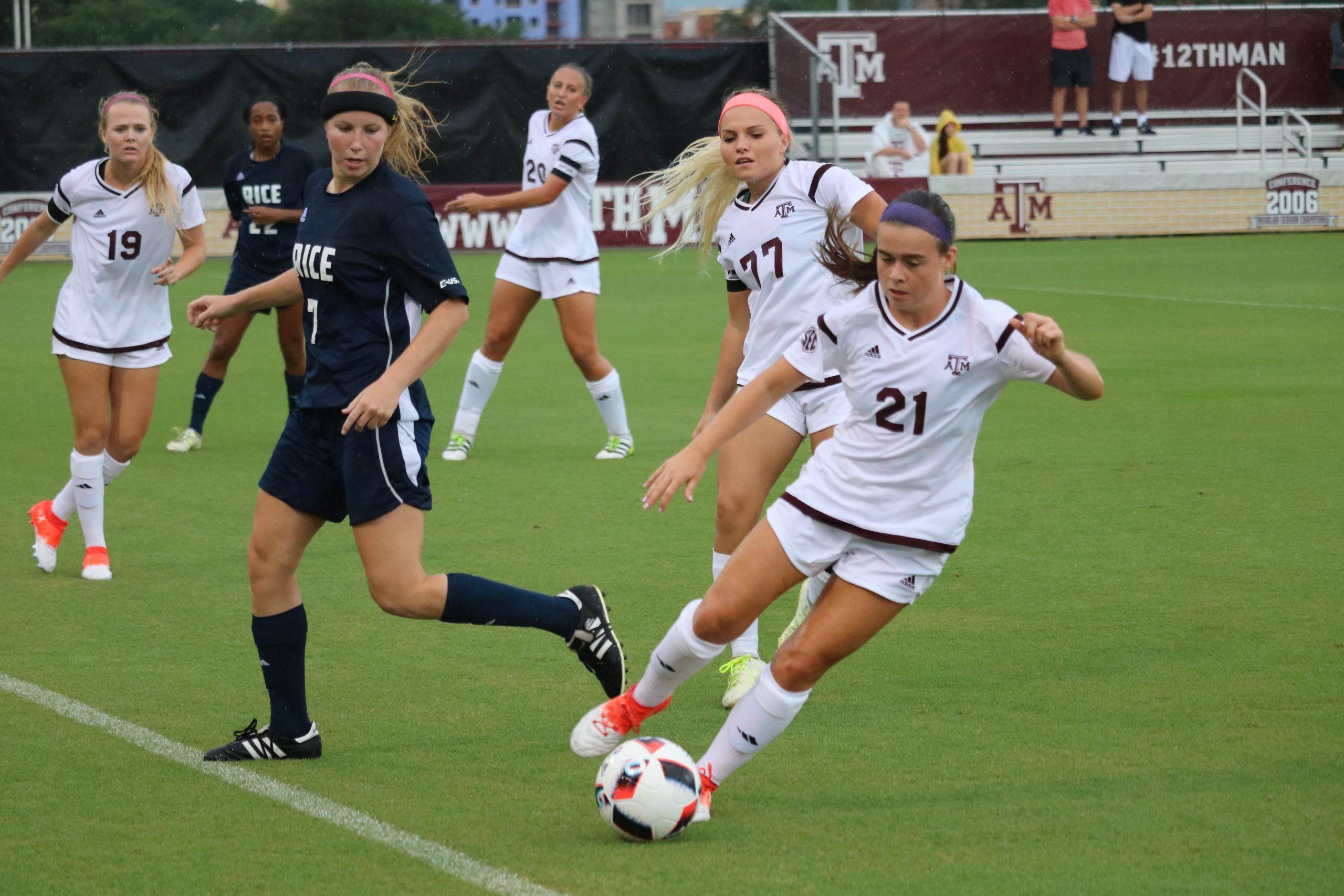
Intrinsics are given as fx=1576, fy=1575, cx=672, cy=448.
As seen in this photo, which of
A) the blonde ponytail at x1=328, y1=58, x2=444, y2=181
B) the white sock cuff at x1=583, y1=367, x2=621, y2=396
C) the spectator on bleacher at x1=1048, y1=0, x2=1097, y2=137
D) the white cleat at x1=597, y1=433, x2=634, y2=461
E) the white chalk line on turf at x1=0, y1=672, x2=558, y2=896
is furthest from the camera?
the spectator on bleacher at x1=1048, y1=0, x2=1097, y2=137

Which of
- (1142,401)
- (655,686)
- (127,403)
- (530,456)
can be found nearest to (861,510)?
(655,686)

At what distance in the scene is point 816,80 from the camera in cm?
2772

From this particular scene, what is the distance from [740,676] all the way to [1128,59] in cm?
2570

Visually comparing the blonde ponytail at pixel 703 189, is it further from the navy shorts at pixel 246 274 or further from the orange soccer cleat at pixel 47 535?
the navy shorts at pixel 246 274

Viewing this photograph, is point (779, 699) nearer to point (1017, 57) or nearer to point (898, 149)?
point (898, 149)

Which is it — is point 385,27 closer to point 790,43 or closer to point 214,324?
point 790,43

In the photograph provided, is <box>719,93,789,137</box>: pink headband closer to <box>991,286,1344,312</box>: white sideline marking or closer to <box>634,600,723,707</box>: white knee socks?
<box>634,600,723,707</box>: white knee socks

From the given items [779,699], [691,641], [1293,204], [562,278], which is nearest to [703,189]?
[691,641]

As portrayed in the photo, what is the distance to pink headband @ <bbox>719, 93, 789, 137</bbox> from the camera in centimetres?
563

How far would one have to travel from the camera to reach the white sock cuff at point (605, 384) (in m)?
10.3

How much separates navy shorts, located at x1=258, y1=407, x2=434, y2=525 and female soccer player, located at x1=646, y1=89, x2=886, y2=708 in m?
1.17

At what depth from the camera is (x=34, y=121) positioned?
82.5ft

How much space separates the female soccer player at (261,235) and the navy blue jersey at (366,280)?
6065 mm

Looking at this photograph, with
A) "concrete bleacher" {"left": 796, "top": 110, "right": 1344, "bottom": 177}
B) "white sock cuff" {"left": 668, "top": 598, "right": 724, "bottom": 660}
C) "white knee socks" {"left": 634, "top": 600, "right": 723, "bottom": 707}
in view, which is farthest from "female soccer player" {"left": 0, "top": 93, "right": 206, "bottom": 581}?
"concrete bleacher" {"left": 796, "top": 110, "right": 1344, "bottom": 177}
